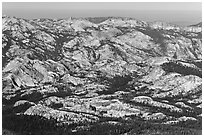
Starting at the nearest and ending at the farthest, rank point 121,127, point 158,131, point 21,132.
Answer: point 21,132, point 158,131, point 121,127

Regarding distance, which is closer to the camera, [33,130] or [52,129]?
[33,130]

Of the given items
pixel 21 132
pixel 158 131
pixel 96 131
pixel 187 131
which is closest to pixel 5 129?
pixel 21 132

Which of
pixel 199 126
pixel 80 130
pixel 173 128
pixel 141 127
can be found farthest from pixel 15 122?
pixel 199 126

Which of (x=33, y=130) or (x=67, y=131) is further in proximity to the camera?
(x=67, y=131)

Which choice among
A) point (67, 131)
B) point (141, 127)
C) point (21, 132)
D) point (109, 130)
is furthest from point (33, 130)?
point (141, 127)

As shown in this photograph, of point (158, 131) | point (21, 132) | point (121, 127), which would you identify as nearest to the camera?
point (21, 132)

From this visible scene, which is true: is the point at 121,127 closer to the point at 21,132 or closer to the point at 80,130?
the point at 80,130

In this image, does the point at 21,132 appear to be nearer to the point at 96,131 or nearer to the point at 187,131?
the point at 96,131
